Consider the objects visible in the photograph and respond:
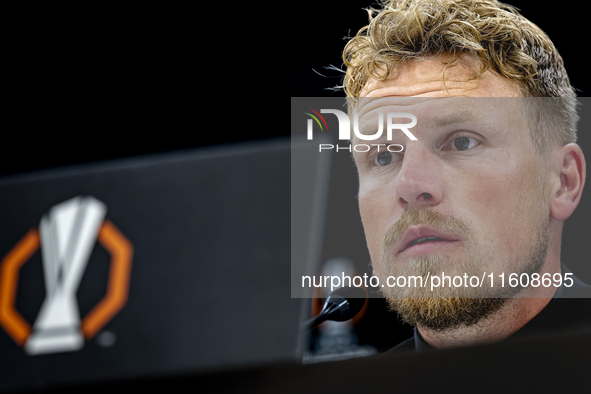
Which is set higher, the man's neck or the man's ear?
the man's ear

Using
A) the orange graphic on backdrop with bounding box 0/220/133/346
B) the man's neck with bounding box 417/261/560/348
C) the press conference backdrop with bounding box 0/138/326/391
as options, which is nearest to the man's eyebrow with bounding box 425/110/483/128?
the man's neck with bounding box 417/261/560/348

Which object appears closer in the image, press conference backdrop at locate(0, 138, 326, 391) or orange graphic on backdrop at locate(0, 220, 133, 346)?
press conference backdrop at locate(0, 138, 326, 391)

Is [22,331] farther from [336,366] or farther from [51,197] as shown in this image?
[336,366]

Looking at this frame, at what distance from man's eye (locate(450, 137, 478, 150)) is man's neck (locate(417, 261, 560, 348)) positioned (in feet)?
0.67

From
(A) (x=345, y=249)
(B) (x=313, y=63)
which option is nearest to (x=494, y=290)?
(A) (x=345, y=249)

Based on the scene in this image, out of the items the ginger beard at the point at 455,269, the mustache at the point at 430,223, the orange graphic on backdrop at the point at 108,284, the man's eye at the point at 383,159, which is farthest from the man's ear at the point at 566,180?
the orange graphic on backdrop at the point at 108,284

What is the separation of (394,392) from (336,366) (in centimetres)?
10

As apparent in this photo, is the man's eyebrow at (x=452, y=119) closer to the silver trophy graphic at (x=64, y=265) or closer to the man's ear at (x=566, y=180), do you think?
the man's ear at (x=566, y=180)

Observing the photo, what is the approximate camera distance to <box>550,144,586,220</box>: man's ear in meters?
0.73

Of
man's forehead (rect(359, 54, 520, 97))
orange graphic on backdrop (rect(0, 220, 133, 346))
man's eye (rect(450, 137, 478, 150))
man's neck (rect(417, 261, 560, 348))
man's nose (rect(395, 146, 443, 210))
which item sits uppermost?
man's forehead (rect(359, 54, 520, 97))

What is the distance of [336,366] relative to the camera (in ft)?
2.67

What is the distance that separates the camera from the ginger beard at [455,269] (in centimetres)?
73

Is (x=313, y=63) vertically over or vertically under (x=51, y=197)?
over

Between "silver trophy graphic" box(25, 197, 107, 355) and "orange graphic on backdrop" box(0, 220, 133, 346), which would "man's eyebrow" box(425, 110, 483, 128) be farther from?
"silver trophy graphic" box(25, 197, 107, 355)
